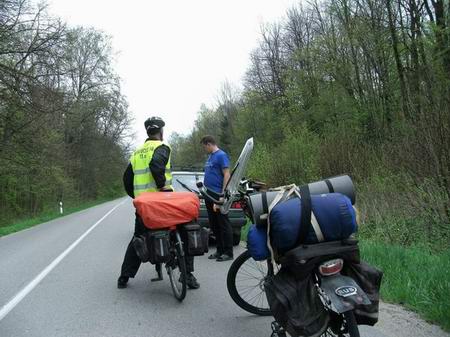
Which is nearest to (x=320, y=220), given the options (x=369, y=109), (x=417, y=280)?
(x=417, y=280)

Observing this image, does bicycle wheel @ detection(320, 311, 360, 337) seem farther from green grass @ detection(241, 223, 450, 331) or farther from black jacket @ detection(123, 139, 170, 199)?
black jacket @ detection(123, 139, 170, 199)

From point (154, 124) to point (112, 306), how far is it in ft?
7.36

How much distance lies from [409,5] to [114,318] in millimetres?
18788

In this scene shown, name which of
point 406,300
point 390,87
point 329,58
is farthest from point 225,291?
point 329,58

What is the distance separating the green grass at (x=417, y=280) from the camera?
4.77 meters

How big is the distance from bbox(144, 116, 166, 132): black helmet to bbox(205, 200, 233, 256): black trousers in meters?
1.96

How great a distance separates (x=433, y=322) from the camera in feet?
15.1

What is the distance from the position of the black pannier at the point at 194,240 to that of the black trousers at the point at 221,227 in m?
1.99

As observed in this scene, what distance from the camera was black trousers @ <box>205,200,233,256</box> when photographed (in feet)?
26.0

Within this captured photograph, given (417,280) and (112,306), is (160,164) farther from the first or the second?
(417,280)

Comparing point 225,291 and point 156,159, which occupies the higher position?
point 156,159

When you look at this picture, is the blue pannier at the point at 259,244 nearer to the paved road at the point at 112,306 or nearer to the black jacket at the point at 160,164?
the paved road at the point at 112,306

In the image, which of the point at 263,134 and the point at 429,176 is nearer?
the point at 429,176

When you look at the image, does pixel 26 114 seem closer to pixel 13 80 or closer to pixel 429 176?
pixel 13 80
